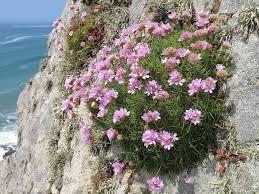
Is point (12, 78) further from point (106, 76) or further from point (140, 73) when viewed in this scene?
point (140, 73)

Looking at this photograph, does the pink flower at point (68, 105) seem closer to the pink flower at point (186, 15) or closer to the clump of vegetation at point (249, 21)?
the pink flower at point (186, 15)

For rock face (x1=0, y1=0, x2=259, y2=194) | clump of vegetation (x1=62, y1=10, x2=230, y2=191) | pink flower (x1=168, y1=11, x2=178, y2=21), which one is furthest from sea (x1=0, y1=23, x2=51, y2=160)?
clump of vegetation (x1=62, y1=10, x2=230, y2=191)

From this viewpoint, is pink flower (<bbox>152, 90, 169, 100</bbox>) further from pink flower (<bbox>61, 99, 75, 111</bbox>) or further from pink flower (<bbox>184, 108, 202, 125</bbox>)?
pink flower (<bbox>61, 99, 75, 111</bbox>)

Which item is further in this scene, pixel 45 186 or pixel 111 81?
pixel 45 186

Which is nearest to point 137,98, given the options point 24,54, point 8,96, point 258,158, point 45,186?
point 258,158

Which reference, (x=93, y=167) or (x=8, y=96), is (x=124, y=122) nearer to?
(x=93, y=167)

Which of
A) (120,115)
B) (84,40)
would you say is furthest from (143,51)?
(84,40)

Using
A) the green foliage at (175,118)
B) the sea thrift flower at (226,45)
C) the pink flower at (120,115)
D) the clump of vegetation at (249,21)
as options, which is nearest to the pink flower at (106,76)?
the green foliage at (175,118)
